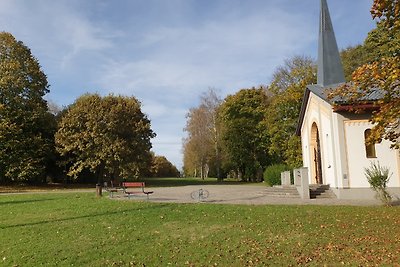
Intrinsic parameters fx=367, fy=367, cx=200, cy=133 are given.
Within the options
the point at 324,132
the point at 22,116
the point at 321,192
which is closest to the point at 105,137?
the point at 22,116

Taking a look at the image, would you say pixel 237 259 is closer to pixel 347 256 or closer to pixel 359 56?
pixel 347 256

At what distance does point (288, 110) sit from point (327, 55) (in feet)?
38.0

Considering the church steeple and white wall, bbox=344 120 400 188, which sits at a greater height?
the church steeple

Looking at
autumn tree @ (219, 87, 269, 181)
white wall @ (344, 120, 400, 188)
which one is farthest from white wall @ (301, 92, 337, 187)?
autumn tree @ (219, 87, 269, 181)

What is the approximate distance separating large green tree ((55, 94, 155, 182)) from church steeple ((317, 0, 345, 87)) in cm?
1954

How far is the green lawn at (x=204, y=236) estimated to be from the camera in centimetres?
877

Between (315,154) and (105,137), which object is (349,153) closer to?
(315,154)

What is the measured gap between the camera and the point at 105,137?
3619 centimetres

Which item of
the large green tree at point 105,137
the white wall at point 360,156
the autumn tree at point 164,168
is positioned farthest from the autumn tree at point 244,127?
the autumn tree at point 164,168

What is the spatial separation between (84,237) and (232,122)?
41171mm

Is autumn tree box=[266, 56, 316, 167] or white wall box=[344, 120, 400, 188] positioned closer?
white wall box=[344, 120, 400, 188]

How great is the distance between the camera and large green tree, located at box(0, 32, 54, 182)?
35.9 meters

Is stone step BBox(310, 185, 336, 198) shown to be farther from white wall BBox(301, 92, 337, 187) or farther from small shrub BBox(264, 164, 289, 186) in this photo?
small shrub BBox(264, 164, 289, 186)

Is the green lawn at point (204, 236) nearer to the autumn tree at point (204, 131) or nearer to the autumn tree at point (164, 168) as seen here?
the autumn tree at point (204, 131)
